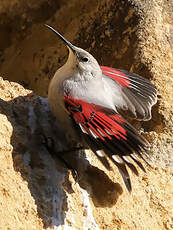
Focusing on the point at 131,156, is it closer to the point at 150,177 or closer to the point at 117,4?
the point at 150,177

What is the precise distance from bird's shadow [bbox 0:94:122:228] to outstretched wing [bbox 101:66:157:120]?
1.90 feet

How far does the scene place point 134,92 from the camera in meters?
3.47

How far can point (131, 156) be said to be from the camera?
249cm

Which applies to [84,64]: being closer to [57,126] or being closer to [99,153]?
[57,126]

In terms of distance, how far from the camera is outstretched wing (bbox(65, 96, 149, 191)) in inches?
96.0

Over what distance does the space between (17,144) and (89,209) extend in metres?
0.44

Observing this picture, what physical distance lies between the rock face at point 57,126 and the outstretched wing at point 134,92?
7 centimetres

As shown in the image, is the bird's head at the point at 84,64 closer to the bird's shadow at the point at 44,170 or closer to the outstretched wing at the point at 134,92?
the outstretched wing at the point at 134,92

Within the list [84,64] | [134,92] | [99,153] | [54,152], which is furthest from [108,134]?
[134,92]

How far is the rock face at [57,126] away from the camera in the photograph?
7.63 ft

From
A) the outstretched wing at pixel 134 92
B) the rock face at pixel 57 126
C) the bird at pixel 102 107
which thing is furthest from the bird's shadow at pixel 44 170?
the outstretched wing at pixel 134 92

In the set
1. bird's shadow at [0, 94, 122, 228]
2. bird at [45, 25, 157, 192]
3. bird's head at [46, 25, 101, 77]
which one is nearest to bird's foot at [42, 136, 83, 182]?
bird's shadow at [0, 94, 122, 228]

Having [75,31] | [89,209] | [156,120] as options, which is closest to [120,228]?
[89,209]

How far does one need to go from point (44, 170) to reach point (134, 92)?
3.91ft
